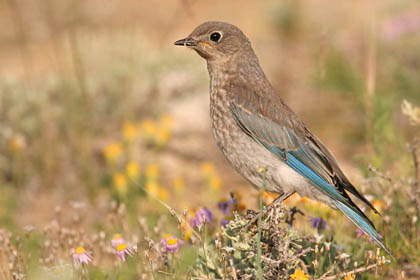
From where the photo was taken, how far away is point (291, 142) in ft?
14.9

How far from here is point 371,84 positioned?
5.44 metres

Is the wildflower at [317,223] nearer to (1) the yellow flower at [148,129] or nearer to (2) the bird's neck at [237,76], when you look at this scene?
(2) the bird's neck at [237,76]

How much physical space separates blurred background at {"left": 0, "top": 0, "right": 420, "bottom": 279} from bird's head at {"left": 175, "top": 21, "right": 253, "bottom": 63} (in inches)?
23.1

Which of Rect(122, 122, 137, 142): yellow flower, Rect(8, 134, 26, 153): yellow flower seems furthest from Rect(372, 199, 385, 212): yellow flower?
Rect(8, 134, 26, 153): yellow flower

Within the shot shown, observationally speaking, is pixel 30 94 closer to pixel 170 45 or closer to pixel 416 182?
pixel 170 45

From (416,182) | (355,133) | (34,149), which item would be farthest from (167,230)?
(355,133)

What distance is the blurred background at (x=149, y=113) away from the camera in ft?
21.5

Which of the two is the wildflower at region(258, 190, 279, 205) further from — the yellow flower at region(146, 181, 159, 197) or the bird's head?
the yellow flower at region(146, 181, 159, 197)

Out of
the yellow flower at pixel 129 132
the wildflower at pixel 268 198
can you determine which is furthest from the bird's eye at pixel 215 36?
the yellow flower at pixel 129 132

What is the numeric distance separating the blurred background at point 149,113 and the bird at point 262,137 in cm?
51

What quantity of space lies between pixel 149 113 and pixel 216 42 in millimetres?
3534

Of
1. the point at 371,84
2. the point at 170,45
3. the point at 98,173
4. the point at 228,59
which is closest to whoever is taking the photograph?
the point at 228,59

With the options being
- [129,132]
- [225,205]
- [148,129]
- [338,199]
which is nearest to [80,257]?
[225,205]

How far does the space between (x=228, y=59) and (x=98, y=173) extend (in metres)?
2.99
